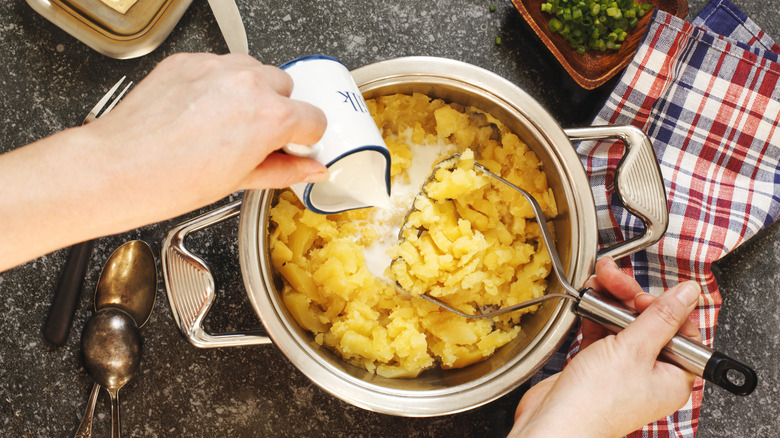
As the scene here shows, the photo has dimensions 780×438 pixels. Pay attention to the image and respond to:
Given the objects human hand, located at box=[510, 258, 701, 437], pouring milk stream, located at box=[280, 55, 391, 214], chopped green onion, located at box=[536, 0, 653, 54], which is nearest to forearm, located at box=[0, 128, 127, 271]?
pouring milk stream, located at box=[280, 55, 391, 214]

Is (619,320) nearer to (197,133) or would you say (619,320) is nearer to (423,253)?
(423,253)

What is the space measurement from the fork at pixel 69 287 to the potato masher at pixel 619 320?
66 centimetres

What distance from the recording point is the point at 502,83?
39.5 inches

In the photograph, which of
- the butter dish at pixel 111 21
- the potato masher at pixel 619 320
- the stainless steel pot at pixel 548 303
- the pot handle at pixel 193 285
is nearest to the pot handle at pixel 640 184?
the stainless steel pot at pixel 548 303

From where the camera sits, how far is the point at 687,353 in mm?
796

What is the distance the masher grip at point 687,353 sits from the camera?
2.49 feet

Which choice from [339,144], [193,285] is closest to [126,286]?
[193,285]

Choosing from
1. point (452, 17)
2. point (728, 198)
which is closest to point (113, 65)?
point (452, 17)

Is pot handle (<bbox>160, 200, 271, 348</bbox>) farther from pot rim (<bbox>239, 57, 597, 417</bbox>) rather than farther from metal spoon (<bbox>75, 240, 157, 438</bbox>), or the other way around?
metal spoon (<bbox>75, 240, 157, 438</bbox>)

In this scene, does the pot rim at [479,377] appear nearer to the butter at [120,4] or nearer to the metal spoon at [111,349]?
the metal spoon at [111,349]

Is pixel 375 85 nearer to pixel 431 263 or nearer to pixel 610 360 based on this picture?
pixel 431 263

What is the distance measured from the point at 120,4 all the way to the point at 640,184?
1.07 m

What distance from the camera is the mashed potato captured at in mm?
1026

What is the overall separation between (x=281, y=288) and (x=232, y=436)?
0.39 metres
